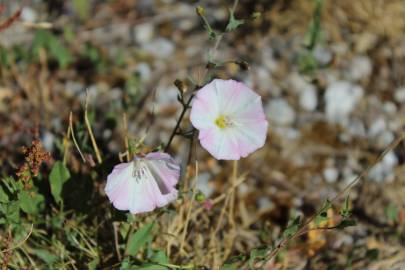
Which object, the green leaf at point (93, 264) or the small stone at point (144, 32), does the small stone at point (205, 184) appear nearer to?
the green leaf at point (93, 264)

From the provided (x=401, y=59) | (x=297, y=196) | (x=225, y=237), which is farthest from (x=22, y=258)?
(x=401, y=59)

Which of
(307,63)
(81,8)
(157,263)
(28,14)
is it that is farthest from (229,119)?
(28,14)

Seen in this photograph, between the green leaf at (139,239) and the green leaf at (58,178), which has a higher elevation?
the green leaf at (58,178)

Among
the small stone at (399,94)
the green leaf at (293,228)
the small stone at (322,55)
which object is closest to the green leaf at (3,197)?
the green leaf at (293,228)

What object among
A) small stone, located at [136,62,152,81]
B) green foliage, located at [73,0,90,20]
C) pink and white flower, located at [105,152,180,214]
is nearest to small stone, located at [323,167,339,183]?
small stone, located at [136,62,152,81]

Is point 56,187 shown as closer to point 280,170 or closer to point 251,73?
point 280,170

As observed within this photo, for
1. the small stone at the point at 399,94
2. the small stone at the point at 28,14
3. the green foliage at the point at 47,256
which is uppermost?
the small stone at the point at 28,14

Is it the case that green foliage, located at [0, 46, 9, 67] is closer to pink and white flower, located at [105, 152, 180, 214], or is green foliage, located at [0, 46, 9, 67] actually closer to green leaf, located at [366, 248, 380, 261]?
pink and white flower, located at [105, 152, 180, 214]
